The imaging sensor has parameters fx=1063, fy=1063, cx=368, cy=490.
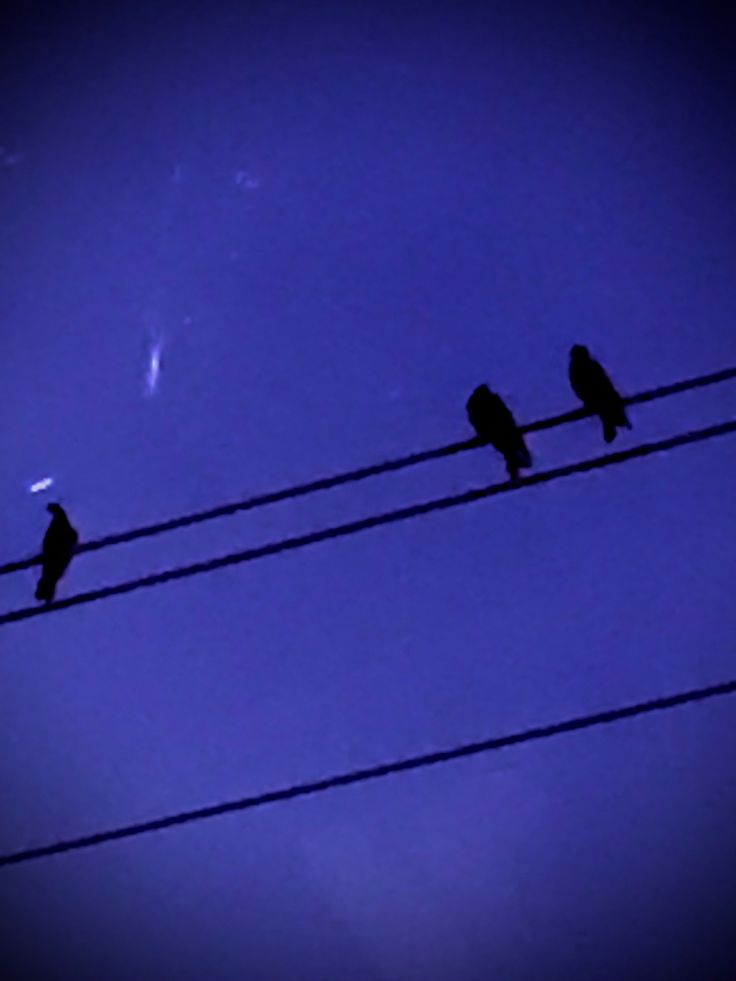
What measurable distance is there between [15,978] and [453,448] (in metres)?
8.24

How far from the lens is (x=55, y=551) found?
4922 mm

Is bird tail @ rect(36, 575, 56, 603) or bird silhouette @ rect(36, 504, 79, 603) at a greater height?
bird silhouette @ rect(36, 504, 79, 603)

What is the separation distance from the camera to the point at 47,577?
16.2ft

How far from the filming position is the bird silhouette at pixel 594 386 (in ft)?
16.0

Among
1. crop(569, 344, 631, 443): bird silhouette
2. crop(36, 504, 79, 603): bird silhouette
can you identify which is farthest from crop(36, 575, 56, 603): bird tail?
crop(569, 344, 631, 443): bird silhouette

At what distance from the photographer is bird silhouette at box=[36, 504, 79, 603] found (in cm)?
436

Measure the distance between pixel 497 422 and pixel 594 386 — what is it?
0.58 meters

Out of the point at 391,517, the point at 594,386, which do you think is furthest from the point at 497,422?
the point at 391,517

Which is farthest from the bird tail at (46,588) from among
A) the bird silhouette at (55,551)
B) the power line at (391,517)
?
the power line at (391,517)

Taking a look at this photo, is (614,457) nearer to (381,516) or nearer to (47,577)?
(381,516)

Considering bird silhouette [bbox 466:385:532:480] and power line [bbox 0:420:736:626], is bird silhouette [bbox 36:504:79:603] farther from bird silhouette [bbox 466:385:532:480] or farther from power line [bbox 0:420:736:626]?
bird silhouette [bbox 466:385:532:480]

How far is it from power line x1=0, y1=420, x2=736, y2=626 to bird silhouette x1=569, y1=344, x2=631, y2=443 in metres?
0.95

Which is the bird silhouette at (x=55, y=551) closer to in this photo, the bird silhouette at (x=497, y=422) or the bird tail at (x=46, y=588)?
the bird tail at (x=46, y=588)

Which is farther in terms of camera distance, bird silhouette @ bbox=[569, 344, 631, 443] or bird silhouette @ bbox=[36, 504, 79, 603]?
bird silhouette @ bbox=[569, 344, 631, 443]
